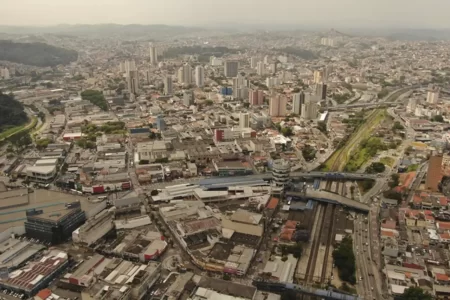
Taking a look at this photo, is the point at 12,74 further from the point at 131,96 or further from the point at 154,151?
the point at 154,151

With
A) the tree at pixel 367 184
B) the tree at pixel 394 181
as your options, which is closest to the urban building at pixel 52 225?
the tree at pixel 367 184

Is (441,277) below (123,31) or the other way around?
below

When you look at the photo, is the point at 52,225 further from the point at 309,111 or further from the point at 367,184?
the point at 309,111

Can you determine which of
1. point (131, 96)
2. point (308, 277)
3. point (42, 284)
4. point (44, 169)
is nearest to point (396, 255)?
point (308, 277)

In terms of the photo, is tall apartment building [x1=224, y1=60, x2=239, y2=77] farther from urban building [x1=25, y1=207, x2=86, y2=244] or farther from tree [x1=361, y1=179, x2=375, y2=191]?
urban building [x1=25, y1=207, x2=86, y2=244]

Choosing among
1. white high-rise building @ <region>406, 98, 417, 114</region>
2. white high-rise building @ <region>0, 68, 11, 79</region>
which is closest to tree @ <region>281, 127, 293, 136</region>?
white high-rise building @ <region>406, 98, 417, 114</region>

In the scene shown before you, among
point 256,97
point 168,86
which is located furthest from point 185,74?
point 256,97
